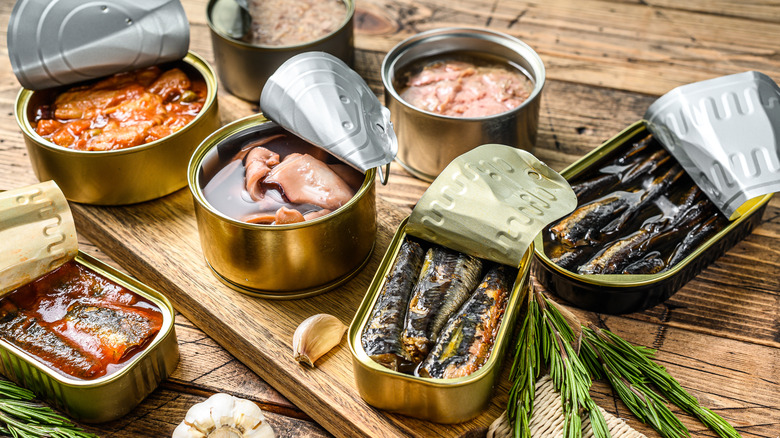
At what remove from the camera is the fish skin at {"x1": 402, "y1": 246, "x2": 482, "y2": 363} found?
5.98ft

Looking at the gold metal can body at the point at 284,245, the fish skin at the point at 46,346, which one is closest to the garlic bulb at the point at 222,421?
the fish skin at the point at 46,346

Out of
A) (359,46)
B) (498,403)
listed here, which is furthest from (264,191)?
(359,46)

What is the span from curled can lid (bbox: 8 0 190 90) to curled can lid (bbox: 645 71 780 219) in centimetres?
160

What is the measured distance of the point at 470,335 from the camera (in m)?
1.80

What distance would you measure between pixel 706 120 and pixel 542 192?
0.74 metres

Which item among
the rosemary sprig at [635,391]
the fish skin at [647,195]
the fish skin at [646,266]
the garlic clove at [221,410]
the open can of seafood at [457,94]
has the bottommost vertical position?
the rosemary sprig at [635,391]

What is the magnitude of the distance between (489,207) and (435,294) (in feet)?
0.87

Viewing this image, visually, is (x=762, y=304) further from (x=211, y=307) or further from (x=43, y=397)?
(x=43, y=397)

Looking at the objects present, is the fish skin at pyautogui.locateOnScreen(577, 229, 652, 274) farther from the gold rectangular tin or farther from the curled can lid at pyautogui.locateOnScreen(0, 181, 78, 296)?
the curled can lid at pyautogui.locateOnScreen(0, 181, 78, 296)

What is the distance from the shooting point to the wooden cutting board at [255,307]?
75.2 inches

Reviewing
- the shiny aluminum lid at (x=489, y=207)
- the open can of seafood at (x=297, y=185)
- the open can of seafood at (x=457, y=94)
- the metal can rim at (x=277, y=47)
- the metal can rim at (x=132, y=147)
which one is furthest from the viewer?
the metal can rim at (x=277, y=47)

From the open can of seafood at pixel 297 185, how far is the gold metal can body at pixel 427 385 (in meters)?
0.25

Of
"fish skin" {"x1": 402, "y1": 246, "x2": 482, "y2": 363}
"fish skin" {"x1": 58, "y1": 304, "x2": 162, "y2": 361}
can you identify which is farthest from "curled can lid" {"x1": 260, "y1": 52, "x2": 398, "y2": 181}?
"fish skin" {"x1": 58, "y1": 304, "x2": 162, "y2": 361}

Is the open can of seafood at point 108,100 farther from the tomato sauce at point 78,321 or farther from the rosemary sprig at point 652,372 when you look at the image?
the rosemary sprig at point 652,372
